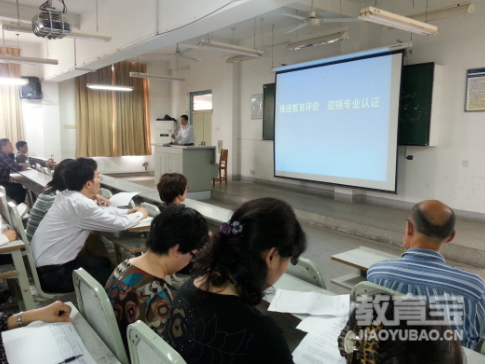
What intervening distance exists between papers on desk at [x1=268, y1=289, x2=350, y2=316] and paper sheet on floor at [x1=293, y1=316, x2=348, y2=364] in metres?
0.08

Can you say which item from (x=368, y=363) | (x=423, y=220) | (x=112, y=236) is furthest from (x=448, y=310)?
(x=112, y=236)

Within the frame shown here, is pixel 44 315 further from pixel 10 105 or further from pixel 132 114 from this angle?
pixel 132 114

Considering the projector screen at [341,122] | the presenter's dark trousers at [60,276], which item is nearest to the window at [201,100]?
the projector screen at [341,122]

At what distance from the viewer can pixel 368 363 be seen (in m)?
0.64

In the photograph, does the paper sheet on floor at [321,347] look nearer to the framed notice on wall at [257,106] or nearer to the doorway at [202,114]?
the framed notice on wall at [257,106]

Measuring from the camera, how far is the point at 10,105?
8.59 metres

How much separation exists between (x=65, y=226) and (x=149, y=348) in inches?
64.7

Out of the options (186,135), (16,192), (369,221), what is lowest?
(369,221)

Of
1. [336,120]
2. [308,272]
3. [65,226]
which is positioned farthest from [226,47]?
[308,272]

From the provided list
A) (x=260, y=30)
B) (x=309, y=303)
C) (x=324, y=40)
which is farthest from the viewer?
(x=260, y=30)

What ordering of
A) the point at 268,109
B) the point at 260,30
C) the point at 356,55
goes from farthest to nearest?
the point at 268,109
the point at 260,30
the point at 356,55

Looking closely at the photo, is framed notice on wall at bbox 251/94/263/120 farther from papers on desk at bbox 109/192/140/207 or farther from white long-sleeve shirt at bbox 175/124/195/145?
papers on desk at bbox 109/192/140/207

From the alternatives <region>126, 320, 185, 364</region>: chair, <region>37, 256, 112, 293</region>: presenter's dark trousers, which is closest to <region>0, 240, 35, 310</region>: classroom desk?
<region>37, 256, 112, 293</region>: presenter's dark trousers

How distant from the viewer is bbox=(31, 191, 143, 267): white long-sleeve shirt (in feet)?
7.50
